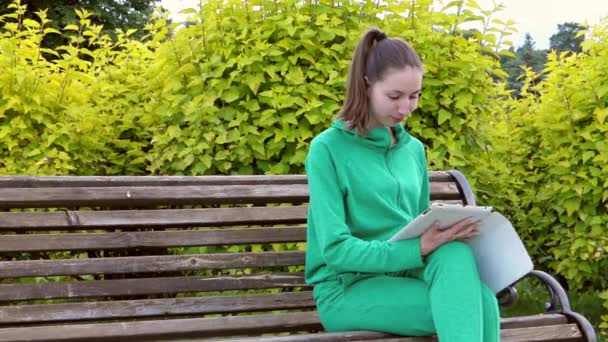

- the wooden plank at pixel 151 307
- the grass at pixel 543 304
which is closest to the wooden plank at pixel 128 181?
the wooden plank at pixel 151 307

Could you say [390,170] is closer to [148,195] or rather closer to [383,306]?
[383,306]

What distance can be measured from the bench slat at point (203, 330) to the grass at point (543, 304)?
1.91 metres

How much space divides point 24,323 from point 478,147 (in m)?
2.45

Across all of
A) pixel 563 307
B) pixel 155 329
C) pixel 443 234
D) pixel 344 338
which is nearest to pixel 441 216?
pixel 443 234

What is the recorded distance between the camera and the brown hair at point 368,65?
276 centimetres

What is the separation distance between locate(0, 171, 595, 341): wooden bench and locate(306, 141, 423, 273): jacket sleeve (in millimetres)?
427

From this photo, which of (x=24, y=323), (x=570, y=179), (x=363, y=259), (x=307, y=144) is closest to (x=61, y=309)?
(x=24, y=323)

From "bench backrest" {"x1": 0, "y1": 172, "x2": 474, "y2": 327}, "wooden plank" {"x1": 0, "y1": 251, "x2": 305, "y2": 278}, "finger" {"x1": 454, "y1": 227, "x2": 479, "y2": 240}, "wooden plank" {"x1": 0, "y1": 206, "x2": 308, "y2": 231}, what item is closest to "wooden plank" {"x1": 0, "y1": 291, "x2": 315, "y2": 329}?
"bench backrest" {"x1": 0, "y1": 172, "x2": 474, "y2": 327}

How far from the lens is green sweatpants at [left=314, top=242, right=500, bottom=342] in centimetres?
252

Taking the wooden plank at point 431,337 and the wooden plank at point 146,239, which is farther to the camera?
the wooden plank at point 146,239

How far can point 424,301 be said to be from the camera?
8.76 feet

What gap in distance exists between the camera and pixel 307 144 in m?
4.17

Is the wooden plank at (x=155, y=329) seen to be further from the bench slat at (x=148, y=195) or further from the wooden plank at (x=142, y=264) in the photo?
the bench slat at (x=148, y=195)

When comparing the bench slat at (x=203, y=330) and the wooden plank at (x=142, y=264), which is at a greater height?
the wooden plank at (x=142, y=264)
